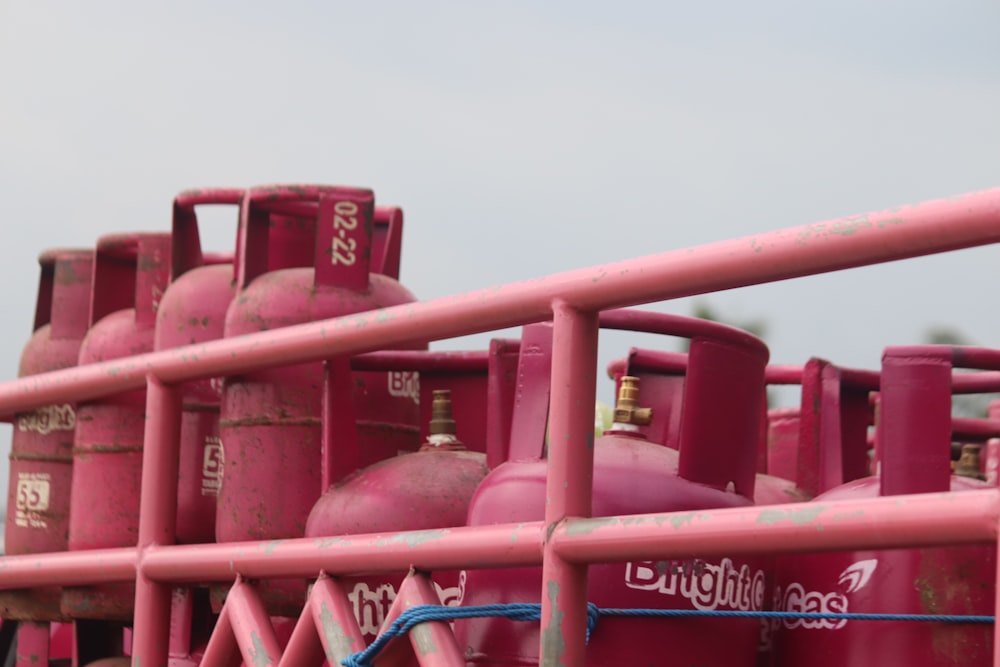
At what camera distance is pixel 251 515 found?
112 inches

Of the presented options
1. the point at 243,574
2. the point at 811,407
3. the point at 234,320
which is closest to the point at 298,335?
the point at 243,574

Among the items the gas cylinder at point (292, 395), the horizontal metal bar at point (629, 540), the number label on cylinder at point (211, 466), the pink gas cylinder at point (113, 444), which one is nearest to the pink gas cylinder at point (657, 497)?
the horizontal metal bar at point (629, 540)

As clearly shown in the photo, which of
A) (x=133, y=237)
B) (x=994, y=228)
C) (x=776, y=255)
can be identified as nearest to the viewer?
(x=994, y=228)

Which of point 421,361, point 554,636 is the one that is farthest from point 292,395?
point 554,636

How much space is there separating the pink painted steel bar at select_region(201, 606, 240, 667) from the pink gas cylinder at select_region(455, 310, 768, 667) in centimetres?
56

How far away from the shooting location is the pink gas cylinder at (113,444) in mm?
3229

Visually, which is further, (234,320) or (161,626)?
(234,320)

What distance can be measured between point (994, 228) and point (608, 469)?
73cm

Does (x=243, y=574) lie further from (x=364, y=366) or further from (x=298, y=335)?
(x=364, y=366)

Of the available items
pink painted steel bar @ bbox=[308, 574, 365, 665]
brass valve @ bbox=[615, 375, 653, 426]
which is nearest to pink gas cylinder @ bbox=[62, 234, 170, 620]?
pink painted steel bar @ bbox=[308, 574, 365, 665]

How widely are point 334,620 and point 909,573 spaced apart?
860 mm

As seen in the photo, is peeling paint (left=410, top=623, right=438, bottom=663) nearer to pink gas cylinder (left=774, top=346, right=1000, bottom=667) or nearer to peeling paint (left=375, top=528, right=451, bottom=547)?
peeling paint (left=375, top=528, right=451, bottom=547)

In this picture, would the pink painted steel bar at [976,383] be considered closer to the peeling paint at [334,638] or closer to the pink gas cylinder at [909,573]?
the pink gas cylinder at [909,573]

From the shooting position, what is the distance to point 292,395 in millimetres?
2912
